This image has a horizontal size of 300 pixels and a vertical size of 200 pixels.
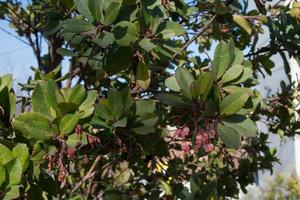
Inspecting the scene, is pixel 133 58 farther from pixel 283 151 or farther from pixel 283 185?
pixel 283 151

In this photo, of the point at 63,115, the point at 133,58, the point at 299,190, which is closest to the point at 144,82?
the point at 133,58

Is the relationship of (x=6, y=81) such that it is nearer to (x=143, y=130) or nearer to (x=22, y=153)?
(x=22, y=153)

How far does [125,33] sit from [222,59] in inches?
10.4

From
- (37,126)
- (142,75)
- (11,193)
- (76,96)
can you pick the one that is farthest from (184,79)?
(11,193)

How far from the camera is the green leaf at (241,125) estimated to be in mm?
1237

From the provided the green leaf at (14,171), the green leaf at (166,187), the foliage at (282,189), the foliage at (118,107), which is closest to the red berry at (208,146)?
the foliage at (118,107)

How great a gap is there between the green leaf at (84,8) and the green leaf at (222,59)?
34cm

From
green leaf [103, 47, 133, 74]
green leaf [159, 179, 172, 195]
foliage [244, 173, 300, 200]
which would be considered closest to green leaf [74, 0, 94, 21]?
green leaf [103, 47, 133, 74]

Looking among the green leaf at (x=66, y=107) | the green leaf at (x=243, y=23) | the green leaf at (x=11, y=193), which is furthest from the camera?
the green leaf at (x=243, y=23)

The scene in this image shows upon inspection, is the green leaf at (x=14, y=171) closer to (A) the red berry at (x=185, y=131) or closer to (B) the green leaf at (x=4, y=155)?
(B) the green leaf at (x=4, y=155)

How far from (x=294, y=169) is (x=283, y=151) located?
441 millimetres

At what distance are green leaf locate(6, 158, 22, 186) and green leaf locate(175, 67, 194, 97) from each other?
0.44 meters

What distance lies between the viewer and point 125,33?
133cm

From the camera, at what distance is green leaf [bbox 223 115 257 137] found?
1.24 m
